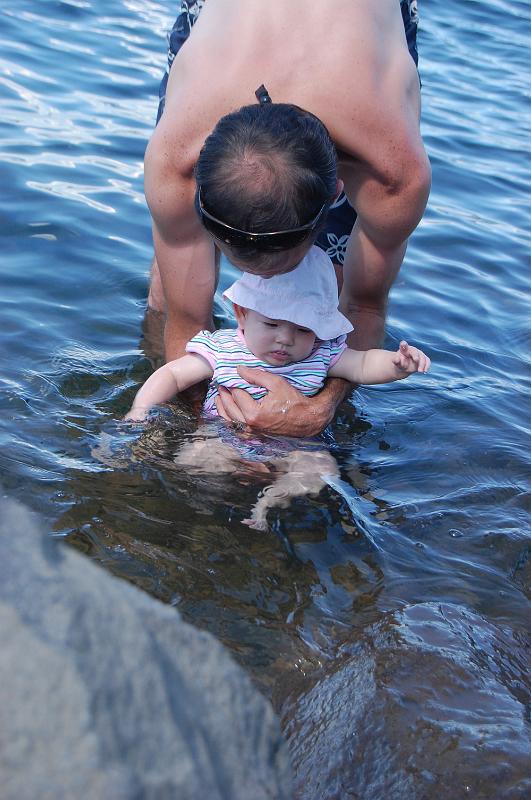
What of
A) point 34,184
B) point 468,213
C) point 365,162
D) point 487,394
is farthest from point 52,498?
point 468,213

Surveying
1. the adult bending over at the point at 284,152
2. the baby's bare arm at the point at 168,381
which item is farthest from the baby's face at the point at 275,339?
the baby's bare arm at the point at 168,381

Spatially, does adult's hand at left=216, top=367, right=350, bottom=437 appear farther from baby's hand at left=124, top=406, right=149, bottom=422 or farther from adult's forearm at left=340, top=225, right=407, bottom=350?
adult's forearm at left=340, top=225, right=407, bottom=350

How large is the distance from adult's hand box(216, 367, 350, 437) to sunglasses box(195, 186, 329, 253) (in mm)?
770

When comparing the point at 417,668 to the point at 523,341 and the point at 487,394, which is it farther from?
the point at 523,341

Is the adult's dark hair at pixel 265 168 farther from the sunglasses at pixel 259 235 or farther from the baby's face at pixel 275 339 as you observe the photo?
the baby's face at pixel 275 339

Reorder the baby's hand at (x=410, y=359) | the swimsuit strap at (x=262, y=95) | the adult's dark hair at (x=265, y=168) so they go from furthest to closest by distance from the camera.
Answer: the baby's hand at (x=410, y=359) → the swimsuit strap at (x=262, y=95) → the adult's dark hair at (x=265, y=168)

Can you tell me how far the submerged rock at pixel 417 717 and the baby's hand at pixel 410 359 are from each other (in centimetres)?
98

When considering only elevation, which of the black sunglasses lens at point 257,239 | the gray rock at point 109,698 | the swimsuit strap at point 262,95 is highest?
the swimsuit strap at point 262,95

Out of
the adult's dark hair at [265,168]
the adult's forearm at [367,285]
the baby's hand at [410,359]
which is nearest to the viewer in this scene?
the adult's dark hair at [265,168]

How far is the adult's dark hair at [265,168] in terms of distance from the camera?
2811mm

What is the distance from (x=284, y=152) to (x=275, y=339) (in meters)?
0.87

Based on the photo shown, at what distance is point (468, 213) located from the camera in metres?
7.47

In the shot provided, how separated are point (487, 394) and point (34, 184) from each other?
3.24m

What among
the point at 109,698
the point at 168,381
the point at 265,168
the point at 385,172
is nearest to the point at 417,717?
the point at 109,698
